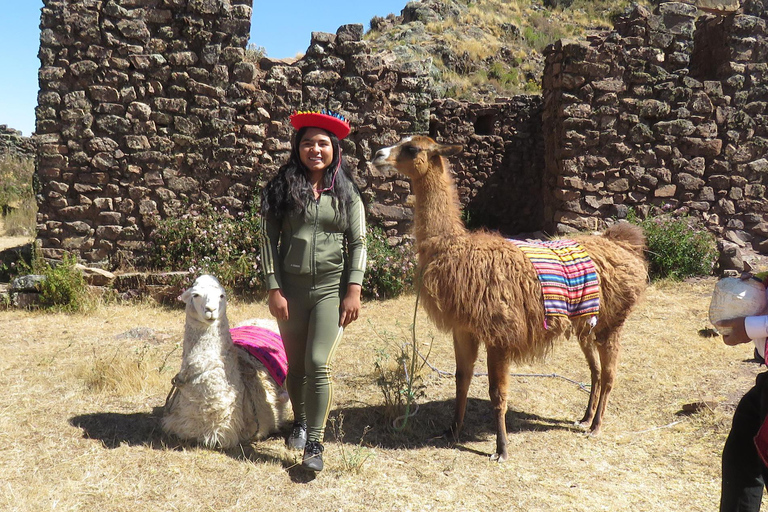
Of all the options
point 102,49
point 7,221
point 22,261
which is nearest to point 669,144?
point 102,49

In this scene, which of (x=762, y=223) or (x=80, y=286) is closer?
(x=80, y=286)

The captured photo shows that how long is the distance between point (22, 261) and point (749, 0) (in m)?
10.5

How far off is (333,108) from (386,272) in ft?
7.40

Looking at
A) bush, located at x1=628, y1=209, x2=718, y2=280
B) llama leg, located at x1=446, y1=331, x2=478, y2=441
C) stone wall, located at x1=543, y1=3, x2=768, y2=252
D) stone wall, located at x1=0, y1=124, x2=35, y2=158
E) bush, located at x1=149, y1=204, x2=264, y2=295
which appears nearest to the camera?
llama leg, located at x1=446, y1=331, x2=478, y2=441

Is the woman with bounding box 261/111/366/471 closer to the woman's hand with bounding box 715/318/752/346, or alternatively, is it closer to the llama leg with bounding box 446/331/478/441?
the llama leg with bounding box 446/331/478/441

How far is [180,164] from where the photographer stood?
723cm

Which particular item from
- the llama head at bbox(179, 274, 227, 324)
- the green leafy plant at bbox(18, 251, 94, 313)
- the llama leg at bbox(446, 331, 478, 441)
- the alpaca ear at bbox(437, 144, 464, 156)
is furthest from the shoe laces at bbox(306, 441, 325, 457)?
the green leafy plant at bbox(18, 251, 94, 313)

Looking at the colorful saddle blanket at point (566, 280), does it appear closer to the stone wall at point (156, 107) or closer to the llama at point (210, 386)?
the llama at point (210, 386)

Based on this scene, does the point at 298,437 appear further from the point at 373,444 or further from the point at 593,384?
the point at 593,384

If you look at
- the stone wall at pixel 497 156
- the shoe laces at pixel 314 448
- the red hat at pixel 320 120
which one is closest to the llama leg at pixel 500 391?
the shoe laces at pixel 314 448

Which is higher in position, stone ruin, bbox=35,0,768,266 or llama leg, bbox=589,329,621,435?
stone ruin, bbox=35,0,768,266

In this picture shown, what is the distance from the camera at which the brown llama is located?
3.44 meters

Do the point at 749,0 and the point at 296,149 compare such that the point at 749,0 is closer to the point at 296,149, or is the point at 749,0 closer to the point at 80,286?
the point at 296,149

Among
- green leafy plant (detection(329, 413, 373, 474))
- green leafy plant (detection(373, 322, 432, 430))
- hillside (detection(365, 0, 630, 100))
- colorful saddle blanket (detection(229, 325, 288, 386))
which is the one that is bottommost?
green leafy plant (detection(329, 413, 373, 474))
